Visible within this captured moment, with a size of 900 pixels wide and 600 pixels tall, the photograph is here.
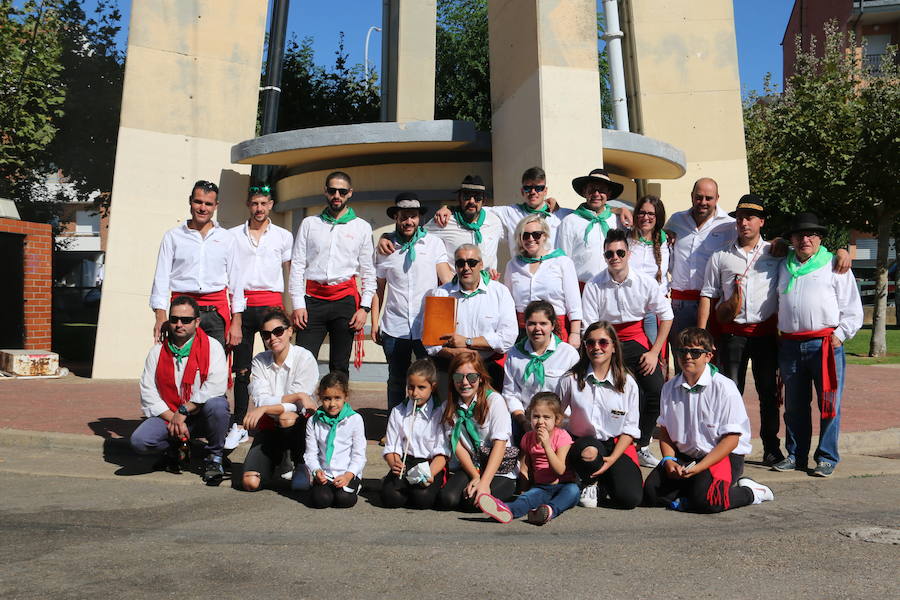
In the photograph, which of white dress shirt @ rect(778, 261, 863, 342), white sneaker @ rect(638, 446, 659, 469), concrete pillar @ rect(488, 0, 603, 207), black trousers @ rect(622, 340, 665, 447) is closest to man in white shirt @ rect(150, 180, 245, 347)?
black trousers @ rect(622, 340, 665, 447)

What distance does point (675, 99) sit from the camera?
1434 centimetres

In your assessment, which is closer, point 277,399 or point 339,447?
point 339,447

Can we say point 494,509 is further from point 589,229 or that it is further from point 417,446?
point 589,229

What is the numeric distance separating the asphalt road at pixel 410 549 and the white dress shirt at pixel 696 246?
174 centimetres

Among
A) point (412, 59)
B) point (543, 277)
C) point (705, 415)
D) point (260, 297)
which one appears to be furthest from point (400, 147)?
point (705, 415)

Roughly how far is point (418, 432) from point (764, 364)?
109 inches

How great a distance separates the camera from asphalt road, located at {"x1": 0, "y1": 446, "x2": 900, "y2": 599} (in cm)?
388

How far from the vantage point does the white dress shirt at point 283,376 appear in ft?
20.5

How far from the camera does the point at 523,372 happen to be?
6.16 metres

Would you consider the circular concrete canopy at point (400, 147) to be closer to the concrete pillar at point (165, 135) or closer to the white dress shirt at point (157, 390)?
the concrete pillar at point (165, 135)

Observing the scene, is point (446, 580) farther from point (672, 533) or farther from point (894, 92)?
point (894, 92)

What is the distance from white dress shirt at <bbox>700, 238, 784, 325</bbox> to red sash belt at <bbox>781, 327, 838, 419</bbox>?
33 cm

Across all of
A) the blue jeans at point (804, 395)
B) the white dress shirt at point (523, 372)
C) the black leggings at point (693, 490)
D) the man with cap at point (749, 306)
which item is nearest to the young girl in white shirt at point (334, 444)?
the white dress shirt at point (523, 372)

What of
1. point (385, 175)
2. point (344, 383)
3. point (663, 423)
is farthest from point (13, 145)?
point (663, 423)
